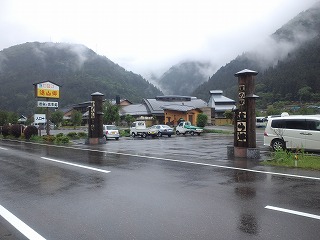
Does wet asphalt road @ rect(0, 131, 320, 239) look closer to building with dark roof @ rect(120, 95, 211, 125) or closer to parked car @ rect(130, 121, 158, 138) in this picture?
parked car @ rect(130, 121, 158, 138)

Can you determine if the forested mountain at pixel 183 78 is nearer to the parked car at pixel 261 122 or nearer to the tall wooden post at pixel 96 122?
the parked car at pixel 261 122

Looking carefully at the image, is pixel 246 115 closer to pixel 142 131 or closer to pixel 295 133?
pixel 295 133

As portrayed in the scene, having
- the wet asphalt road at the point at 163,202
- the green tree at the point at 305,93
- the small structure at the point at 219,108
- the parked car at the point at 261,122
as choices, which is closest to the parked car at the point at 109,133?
the wet asphalt road at the point at 163,202

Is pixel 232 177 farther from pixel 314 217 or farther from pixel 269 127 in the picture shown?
pixel 269 127

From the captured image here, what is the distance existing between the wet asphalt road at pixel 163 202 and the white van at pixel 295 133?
476 cm

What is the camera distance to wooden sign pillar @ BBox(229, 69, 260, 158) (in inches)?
488

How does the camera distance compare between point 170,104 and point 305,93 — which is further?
point 305,93

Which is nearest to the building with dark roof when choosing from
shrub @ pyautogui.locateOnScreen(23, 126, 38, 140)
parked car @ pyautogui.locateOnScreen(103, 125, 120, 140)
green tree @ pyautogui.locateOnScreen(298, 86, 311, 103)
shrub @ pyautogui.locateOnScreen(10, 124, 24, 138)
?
green tree @ pyautogui.locateOnScreen(298, 86, 311, 103)

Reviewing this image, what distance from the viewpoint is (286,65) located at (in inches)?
3344

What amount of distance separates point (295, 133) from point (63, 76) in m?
117

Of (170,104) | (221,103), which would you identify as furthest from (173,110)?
(221,103)

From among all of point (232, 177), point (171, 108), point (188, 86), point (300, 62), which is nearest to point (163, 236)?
point (232, 177)

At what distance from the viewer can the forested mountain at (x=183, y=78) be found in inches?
6358

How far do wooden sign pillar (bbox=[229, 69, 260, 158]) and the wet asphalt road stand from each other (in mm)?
2542
